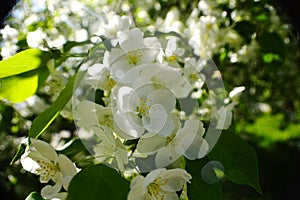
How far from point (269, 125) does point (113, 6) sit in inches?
175

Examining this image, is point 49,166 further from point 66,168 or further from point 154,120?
point 154,120

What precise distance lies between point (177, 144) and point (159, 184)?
0.24ft

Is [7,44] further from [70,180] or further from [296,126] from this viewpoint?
[296,126]

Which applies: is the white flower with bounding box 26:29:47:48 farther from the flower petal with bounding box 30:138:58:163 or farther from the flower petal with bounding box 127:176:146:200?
the flower petal with bounding box 127:176:146:200

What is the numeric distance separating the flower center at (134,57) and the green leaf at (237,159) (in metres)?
0.20

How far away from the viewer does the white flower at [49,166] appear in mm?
754

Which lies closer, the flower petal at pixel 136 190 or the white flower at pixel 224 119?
the flower petal at pixel 136 190

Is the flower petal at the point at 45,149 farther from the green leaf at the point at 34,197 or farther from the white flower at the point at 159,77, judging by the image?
the white flower at the point at 159,77

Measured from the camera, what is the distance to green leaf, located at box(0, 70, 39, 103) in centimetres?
89

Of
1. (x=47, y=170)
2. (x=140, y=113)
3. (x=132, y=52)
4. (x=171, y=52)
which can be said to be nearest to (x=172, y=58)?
(x=171, y=52)

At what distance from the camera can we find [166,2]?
6.79ft

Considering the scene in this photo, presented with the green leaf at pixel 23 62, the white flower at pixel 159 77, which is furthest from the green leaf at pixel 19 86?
the white flower at pixel 159 77

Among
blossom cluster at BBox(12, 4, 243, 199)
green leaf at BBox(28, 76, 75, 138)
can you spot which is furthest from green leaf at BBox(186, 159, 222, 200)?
green leaf at BBox(28, 76, 75, 138)

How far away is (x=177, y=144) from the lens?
0.76 m
